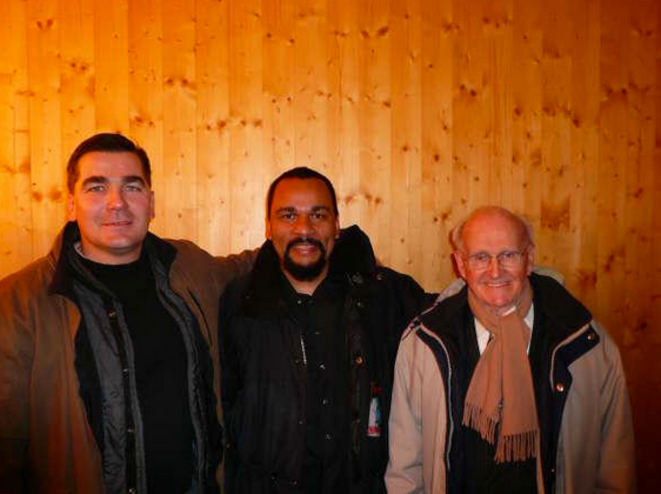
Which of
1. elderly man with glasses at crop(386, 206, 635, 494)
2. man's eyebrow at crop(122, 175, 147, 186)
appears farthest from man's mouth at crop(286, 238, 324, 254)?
man's eyebrow at crop(122, 175, 147, 186)

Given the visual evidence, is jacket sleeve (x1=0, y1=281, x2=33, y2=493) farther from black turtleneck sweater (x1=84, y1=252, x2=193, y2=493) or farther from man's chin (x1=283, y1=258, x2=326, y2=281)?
man's chin (x1=283, y1=258, x2=326, y2=281)

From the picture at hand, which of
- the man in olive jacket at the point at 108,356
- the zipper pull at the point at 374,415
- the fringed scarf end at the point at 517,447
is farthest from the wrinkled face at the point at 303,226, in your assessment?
the fringed scarf end at the point at 517,447

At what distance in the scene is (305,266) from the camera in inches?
81.1

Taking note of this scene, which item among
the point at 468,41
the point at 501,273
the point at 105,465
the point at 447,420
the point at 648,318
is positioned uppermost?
the point at 468,41

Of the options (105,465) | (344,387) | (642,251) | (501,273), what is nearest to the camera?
(105,465)

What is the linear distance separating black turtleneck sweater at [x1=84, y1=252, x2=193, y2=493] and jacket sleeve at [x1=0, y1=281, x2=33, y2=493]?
296mm

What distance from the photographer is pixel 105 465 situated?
5.28 ft

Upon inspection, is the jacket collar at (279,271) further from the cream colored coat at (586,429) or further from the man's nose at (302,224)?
the cream colored coat at (586,429)

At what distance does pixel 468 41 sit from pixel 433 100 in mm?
423

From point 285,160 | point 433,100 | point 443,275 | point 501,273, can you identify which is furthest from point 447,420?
point 433,100

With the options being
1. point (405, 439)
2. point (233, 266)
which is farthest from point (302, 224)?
point (405, 439)

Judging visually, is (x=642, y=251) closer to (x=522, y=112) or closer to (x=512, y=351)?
(x=522, y=112)

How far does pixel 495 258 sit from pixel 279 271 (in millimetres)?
910

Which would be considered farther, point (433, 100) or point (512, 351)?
point (433, 100)
